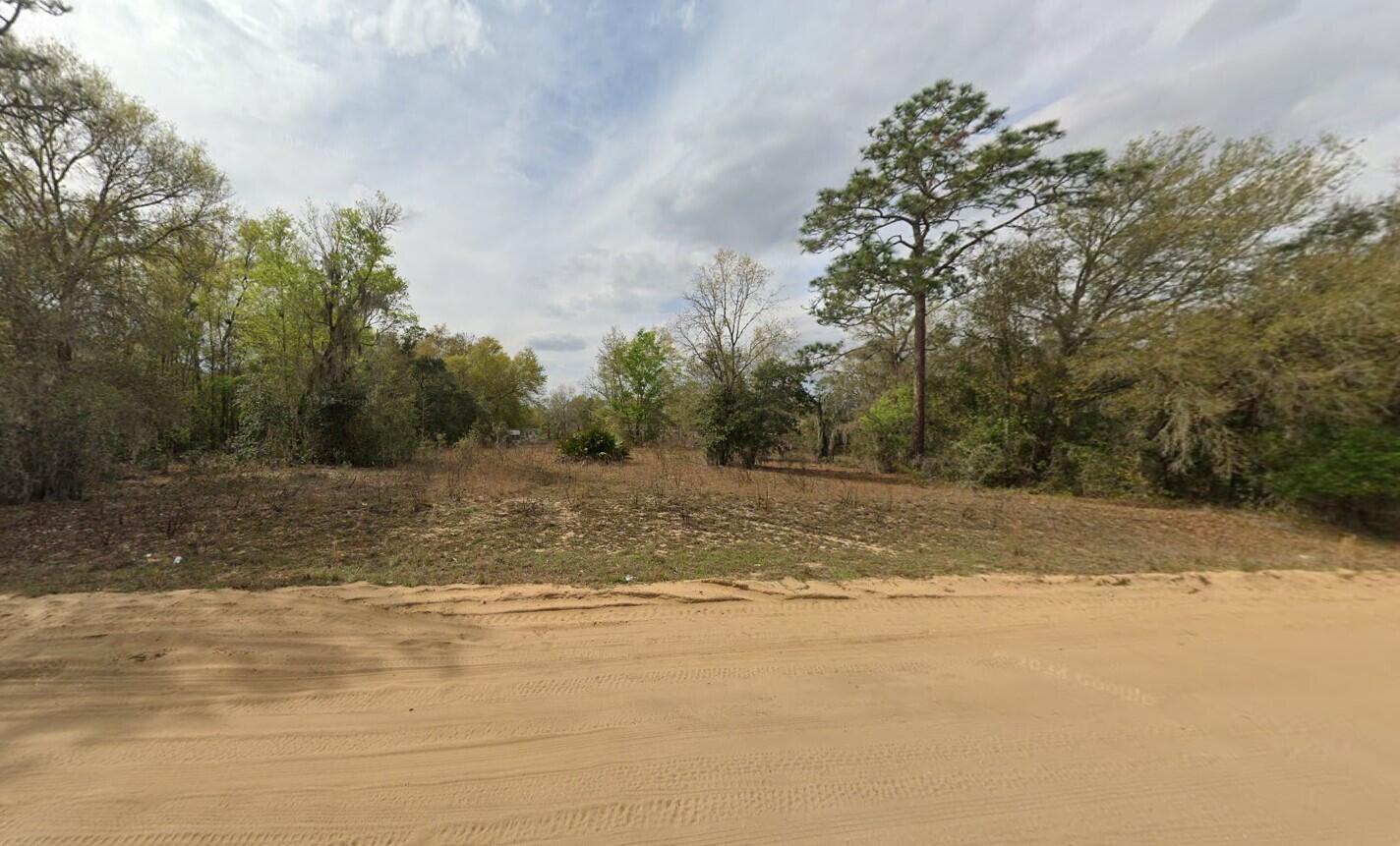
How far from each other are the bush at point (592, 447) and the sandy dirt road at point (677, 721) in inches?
585

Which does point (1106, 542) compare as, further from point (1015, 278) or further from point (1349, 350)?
point (1015, 278)

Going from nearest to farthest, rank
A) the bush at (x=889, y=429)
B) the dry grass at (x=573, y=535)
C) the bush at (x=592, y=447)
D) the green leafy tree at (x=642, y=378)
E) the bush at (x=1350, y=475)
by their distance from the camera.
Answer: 1. the dry grass at (x=573, y=535)
2. the bush at (x=1350, y=475)
3. the bush at (x=592, y=447)
4. the bush at (x=889, y=429)
5. the green leafy tree at (x=642, y=378)

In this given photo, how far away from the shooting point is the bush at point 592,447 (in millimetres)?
19969

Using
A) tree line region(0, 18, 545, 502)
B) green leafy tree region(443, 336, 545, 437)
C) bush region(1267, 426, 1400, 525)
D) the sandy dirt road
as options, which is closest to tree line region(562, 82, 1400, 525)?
bush region(1267, 426, 1400, 525)

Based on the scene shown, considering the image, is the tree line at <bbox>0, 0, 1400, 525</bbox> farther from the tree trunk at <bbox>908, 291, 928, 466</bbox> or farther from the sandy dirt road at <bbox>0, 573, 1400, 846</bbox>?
the sandy dirt road at <bbox>0, 573, 1400, 846</bbox>

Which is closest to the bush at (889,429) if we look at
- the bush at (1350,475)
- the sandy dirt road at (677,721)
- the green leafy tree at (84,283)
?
the bush at (1350,475)

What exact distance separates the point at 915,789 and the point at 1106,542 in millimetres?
8125

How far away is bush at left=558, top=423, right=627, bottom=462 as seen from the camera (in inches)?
786

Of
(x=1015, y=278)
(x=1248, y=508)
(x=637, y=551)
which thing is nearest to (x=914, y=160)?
(x=1015, y=278)

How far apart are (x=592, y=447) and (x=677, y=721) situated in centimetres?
1768

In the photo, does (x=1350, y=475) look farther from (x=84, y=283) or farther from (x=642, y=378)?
(x=642, y=378)

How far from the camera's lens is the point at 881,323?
2317 cm

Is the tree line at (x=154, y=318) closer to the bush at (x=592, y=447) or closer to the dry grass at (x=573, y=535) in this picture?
the dry grass at (x=573, y=535)

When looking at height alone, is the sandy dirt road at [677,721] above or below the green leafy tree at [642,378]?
below
